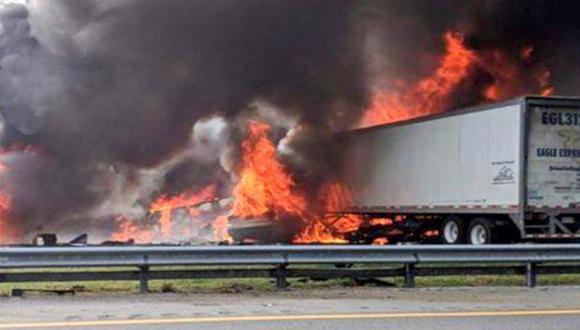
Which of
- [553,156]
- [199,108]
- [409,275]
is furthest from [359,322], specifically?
[199,108]

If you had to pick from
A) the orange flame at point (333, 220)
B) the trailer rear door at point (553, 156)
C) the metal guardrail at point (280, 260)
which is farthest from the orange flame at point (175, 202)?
the metal guardrail at point (280, 260)

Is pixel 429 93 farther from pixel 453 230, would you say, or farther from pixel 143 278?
pixel 143 278

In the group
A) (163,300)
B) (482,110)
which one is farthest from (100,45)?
(163,300)

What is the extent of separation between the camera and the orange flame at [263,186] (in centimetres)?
1983

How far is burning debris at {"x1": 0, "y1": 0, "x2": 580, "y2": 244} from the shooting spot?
20250mm

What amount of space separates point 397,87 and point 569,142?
8457 mm

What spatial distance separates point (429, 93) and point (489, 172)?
7.97m

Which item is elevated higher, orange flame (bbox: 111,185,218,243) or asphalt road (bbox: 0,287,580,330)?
orange flame (bbox: 111,185,218,243)

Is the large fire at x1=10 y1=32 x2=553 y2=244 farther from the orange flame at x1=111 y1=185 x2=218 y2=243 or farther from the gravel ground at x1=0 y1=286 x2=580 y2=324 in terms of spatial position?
the gravel ground at x1=0 y1=286 x2=580 y2=324

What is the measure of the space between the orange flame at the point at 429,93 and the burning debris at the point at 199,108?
0.04m

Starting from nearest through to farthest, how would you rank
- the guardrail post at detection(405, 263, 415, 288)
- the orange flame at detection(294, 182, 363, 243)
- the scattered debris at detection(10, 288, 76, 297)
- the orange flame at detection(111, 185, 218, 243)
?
the scattered debris at detection(10, 288, 76, 297) → the guardrail post at detection(405, 263, 415, 288) → the orange flame at detection(294, 182, 363, 243) → the orange flame at detection(111, 185, 218, 243)

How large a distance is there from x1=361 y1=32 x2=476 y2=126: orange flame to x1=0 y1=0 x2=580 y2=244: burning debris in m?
0.04

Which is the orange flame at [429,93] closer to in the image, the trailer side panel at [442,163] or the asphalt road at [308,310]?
the trailer side panel at [442,163]

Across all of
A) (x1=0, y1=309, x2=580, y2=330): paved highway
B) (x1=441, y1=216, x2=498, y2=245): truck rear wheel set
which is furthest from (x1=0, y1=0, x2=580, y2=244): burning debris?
(x1=0, y1=309, x2=580, y2=330): paved highway
